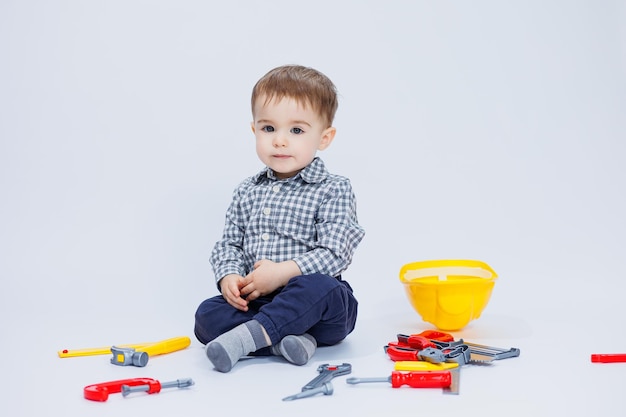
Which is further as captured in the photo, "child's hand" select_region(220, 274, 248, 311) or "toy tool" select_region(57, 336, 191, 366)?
"child's hand" select_region(220, 274, 248, 311)

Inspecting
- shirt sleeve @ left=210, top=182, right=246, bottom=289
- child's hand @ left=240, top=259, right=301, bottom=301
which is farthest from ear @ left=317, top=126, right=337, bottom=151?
child's hand @ left=240, top=259, right=301, bottom=301

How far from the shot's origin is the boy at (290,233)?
190 centimetres

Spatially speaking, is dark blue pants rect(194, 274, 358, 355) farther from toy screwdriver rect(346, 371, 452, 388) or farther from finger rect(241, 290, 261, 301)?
toy screwdriver rect(346, 371, 452, 388)

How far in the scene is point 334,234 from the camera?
203 centimetres

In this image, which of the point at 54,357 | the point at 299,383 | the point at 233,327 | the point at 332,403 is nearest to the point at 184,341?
the point at 233,327

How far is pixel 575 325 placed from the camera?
2207 millimetres

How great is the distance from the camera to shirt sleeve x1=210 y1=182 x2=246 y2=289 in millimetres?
2094

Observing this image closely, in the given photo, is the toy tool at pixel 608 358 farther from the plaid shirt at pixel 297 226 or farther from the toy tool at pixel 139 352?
the toy tool at pixel 139 352

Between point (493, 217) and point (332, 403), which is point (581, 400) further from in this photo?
point (493, 217)

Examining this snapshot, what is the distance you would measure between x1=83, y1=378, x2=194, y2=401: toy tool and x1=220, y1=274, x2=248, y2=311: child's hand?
355 millimetres

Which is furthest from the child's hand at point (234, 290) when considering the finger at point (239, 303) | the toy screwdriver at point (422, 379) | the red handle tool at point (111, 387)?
the toy screwdriver at point (422, 379)

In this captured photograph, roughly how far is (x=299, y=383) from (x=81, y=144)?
60.4 inches

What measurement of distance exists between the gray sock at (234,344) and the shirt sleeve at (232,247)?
0.29m

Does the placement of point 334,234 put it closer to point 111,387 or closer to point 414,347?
point 414,347
